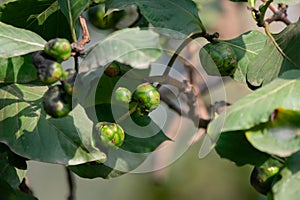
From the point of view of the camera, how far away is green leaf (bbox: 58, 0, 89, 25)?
1041 millimetres

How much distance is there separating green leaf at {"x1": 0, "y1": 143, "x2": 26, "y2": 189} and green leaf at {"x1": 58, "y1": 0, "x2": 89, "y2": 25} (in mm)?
262

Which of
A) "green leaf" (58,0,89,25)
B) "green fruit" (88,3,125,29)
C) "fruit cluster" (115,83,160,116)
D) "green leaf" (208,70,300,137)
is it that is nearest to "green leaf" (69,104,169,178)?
"fruit cluster" (115,83,160,116)

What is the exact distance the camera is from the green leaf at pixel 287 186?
0.88m

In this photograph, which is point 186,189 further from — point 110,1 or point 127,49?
point 127,49

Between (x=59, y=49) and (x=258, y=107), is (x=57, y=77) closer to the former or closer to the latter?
(x=59, y=49)

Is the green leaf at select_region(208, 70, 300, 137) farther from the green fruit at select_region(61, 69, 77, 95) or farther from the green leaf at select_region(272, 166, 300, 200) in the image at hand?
the green fruit at select_region(61, 69, 77, 95)

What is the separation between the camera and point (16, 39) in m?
0.98

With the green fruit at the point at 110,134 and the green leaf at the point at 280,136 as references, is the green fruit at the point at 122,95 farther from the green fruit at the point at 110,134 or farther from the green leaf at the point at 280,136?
the green leaf at the point at 280,136

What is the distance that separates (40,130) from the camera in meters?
1.07

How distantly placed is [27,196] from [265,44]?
0.51 m

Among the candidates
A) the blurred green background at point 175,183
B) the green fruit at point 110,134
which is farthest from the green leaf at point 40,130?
the blurred green background at point 175,183

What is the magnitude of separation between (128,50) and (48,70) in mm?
119

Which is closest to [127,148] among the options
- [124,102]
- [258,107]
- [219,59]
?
[124,102]

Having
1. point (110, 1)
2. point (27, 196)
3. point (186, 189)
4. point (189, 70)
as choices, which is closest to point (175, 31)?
point (110, 1)
